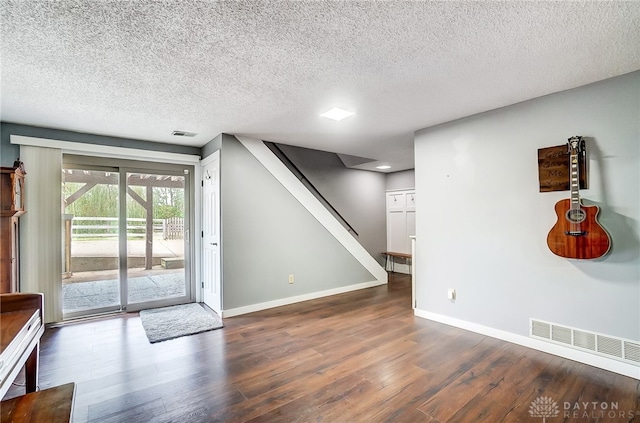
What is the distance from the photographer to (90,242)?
13.1 ft

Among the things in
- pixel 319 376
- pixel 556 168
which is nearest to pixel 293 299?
pixel 319 376

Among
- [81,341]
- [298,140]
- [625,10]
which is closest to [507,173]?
[625,10]

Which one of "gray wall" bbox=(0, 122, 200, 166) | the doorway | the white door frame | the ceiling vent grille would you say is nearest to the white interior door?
the white door frame

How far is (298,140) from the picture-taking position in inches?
173

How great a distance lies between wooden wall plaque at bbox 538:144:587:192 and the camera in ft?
8.44

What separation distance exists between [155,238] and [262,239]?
1.60 m

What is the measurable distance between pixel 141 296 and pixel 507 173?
490 centimetres

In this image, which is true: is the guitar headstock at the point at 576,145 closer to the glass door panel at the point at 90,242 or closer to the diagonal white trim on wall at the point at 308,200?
the diagonal white trim on wall at the point at 308,200

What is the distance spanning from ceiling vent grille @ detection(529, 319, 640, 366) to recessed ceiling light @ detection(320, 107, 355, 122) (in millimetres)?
2742

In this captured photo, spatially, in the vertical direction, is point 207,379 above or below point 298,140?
below

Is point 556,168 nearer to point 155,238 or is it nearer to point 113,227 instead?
point 155,238

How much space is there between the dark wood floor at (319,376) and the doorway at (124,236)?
0.63m

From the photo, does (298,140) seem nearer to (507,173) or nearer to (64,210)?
(507,173)

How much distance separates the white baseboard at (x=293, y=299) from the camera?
3.97 m
